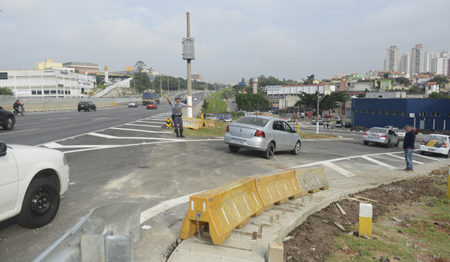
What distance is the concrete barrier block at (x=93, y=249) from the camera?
2764 millimetres

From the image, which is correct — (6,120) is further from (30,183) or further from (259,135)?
(30,183)

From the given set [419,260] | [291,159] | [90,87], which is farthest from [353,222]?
[90,87]

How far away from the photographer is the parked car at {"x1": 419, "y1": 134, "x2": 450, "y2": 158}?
18.5m

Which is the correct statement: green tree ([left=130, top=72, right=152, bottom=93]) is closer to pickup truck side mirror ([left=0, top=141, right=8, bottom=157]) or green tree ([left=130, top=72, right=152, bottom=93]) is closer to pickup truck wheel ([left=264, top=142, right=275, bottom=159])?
pickup truck wheel ([left=264, top=142, right=275, bottom=159])

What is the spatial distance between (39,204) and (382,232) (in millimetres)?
5828

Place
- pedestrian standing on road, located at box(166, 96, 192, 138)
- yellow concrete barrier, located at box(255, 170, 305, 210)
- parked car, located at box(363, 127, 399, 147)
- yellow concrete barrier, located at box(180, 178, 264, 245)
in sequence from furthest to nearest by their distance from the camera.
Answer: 1. parked car, located at box(363, 127, 399, 147)
2. pedestrian standing on road, located at box(166, 96, 192, 138)
3. yellow concrete barrier, located at box(255, 170, 305, 210)
4. yellow concrete barrier, located at box(180, 178, 264, 245)

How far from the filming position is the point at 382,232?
6.09 metres

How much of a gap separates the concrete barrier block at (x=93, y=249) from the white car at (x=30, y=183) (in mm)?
2333

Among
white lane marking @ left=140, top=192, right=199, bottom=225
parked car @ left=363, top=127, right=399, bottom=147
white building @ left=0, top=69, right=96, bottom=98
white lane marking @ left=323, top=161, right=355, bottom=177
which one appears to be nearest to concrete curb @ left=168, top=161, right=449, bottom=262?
white lane marking @ left=140, top=192, right=199, bottom=225

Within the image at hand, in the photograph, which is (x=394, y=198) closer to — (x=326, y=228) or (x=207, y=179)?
(x=326, y=228)

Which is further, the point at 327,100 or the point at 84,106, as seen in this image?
the point at 327,100

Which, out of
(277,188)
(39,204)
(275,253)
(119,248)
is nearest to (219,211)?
(275,253)

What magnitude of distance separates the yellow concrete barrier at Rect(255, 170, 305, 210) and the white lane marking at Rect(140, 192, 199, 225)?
5.21ft

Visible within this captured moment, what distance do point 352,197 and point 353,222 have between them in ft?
5.70
